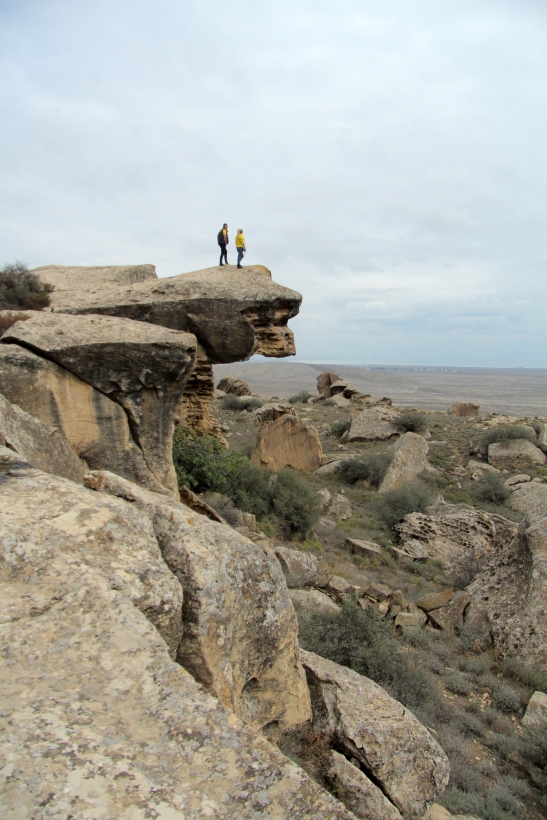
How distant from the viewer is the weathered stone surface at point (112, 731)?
1.71m

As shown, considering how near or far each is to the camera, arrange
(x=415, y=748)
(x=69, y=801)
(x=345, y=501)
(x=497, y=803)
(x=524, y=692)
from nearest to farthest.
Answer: (x=69, y=801) < (x=415, y=748) < (x=497, y=803) < (x=524, y=692) < (x=345, y=501)

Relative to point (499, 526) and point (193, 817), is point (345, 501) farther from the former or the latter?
point (193, 817)

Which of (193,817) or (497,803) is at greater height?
(193,817)

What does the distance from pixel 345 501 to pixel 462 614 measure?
6373mm

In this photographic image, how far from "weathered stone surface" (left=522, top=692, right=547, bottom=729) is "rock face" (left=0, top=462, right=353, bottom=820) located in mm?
4730

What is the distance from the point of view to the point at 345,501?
14.0 m

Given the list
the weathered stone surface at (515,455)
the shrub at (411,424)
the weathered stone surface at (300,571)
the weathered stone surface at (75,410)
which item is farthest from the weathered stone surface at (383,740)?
the shrub at (411,424)

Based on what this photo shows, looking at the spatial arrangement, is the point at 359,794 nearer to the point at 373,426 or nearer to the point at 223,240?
the point at 223,240

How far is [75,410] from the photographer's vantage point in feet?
23.0

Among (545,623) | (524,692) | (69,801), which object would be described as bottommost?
(524,692)

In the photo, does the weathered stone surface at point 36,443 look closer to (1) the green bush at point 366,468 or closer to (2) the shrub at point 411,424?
(1) the green bush at point 366,468

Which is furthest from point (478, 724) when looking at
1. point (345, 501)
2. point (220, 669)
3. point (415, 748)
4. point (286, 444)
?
point (286, 444)

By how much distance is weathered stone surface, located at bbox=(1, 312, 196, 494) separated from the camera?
22.6 feet

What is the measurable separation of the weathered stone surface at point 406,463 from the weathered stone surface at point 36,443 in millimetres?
12024
